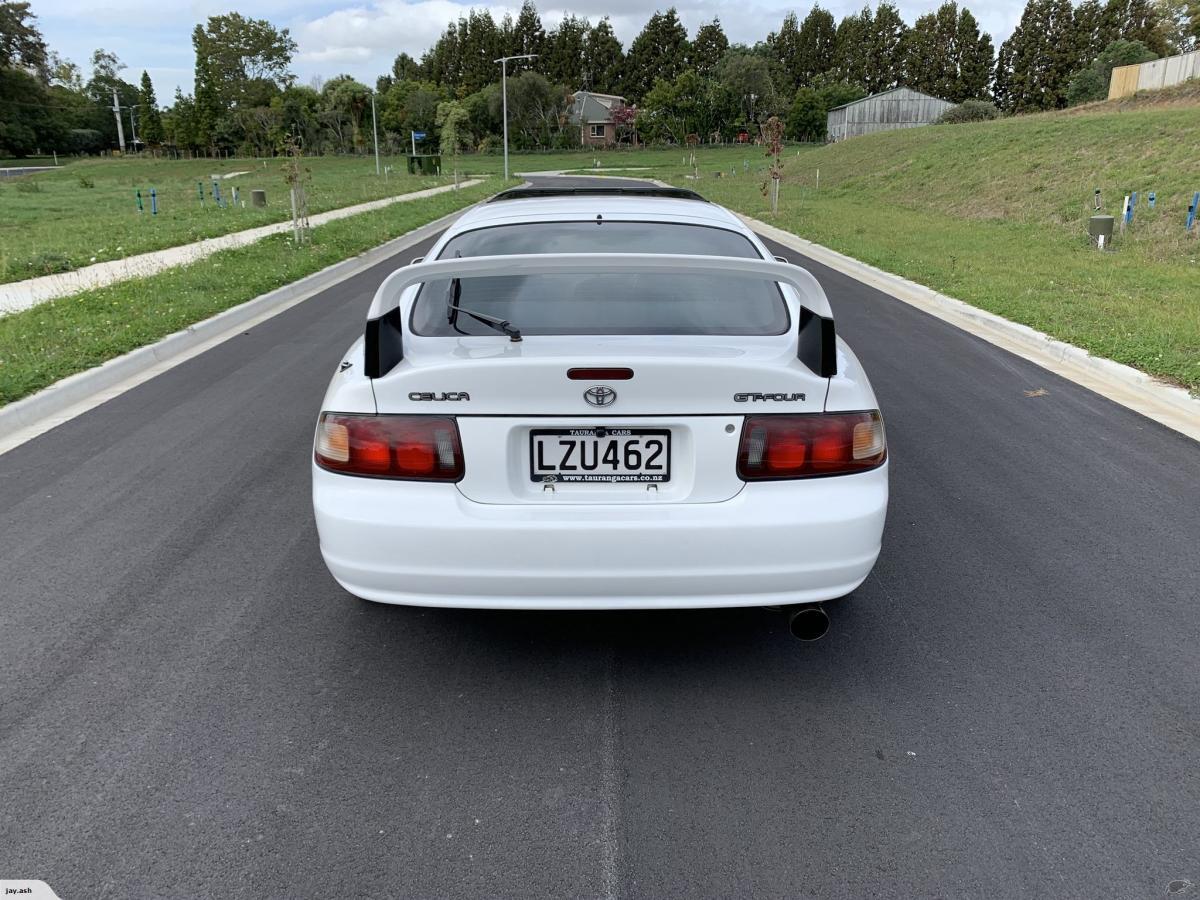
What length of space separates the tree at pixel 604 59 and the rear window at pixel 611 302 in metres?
129

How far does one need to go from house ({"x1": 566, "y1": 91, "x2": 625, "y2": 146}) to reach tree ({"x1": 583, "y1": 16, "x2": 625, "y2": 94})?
15.8 meters

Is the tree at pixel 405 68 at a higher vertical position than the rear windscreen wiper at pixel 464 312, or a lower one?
higher

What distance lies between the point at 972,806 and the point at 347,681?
78.3 inches

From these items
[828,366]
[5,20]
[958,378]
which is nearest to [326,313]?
[958,378]

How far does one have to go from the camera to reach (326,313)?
10.8 meters

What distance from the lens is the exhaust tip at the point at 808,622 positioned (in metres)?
2.99

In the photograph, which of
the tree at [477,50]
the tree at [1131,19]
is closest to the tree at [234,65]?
the tree at [477,50]

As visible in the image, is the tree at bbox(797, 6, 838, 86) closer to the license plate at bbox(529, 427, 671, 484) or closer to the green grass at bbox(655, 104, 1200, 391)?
the green grass at bbox(655, 104, 1200, 391)

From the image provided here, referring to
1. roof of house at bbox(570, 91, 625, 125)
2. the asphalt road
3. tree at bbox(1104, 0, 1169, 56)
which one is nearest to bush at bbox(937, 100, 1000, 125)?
tree at bbox(1104, 0, 1169, 56)

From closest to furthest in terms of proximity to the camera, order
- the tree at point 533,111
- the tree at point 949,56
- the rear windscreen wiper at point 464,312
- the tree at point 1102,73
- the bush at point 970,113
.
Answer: the rear windscreen wiper at point 464,312
the bush at point 970,113
the tree at point 1102,73
the tree at point 533,111
the tree at point 949,56

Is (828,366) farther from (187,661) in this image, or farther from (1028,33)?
(1028,33)

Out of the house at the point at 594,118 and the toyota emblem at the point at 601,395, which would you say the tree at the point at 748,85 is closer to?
the house at the point at 594,118

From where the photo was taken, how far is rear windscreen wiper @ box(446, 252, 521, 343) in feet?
9.81

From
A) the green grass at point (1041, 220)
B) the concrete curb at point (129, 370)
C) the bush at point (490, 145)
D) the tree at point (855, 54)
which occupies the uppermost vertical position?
the tree at point (855, 54)
